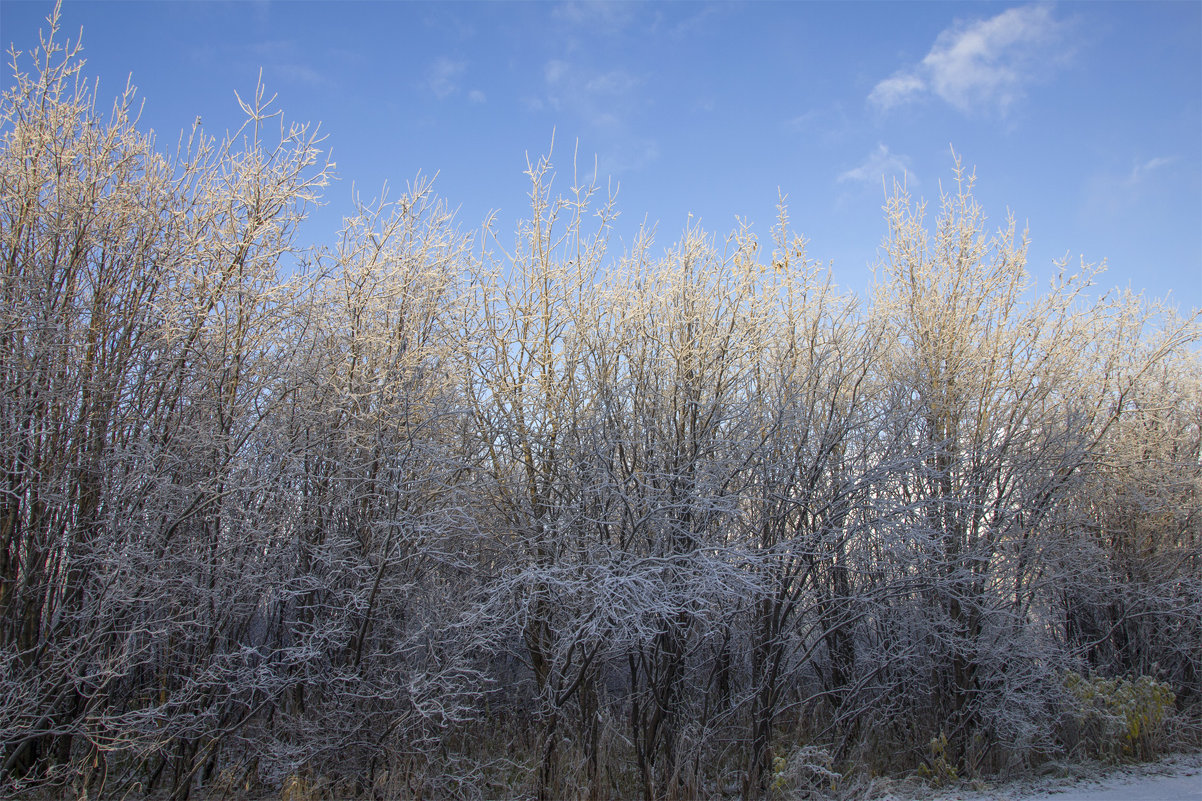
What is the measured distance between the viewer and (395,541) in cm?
650

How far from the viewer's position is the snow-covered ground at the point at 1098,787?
7.00m

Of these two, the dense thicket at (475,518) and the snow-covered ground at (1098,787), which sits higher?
the dense thicket at (475,518)

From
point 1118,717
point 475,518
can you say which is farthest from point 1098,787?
point 475,518

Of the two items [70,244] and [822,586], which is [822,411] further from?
[70,244]

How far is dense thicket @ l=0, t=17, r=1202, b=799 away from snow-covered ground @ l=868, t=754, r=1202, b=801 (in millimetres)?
367

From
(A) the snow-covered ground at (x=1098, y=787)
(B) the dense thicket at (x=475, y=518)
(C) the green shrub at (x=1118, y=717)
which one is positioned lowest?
(A) the snow-covered ground at (x=1098, y=787)

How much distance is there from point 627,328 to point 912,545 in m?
3.92

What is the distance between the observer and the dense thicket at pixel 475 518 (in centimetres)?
588

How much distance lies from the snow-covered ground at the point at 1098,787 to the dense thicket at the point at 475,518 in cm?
37

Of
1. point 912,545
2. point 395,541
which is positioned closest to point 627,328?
point 395,541

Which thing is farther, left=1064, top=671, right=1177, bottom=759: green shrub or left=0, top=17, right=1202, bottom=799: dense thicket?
left=1064, top=671, right=1177, bottom=759: green shrub

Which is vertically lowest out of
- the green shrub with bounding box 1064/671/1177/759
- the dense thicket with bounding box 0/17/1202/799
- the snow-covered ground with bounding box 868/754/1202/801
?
the snow-covered ground with bounding box 868/754/1202/801

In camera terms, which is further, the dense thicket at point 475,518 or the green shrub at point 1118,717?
the green shrub at point 1118,717

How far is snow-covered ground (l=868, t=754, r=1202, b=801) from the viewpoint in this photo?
700 cm
